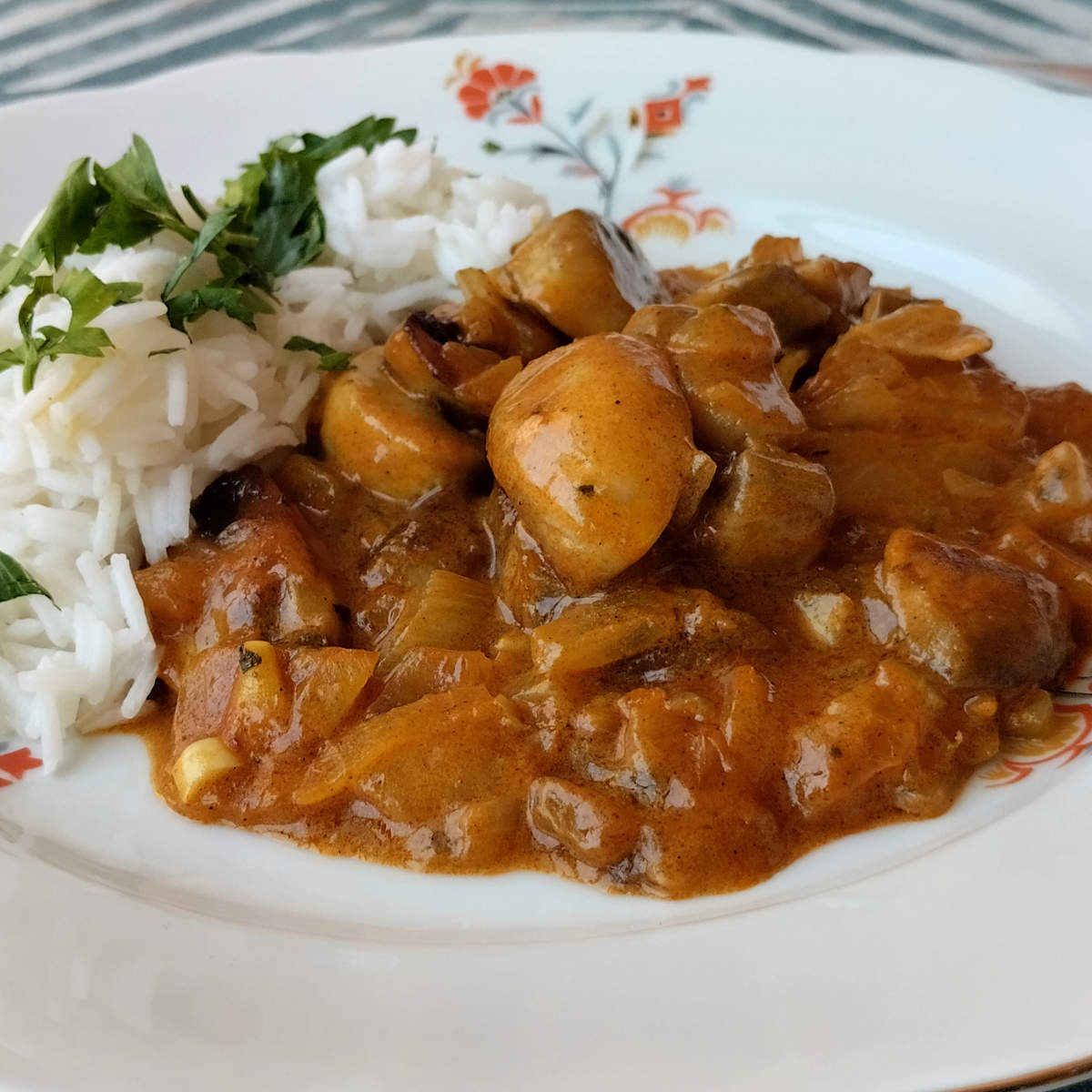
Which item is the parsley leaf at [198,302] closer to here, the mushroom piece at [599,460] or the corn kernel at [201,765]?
the mushroom piece at [599,460]

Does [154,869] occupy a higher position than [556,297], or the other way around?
[556,297]

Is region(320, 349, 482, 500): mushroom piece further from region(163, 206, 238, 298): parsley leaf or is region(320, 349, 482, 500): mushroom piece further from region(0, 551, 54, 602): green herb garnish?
region(0, 551, 54, 602): green herb garnish

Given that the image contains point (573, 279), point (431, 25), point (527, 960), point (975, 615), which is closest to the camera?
point (527, 960)

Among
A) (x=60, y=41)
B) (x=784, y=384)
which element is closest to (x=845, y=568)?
(x=784, y=384)

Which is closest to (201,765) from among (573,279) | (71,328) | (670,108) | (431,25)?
(71,328)

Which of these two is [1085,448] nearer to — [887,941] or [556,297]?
[556,297]

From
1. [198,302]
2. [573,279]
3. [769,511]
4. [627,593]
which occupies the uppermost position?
[198,302]

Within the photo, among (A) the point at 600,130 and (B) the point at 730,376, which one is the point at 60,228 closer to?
(B) the point at 730,376
